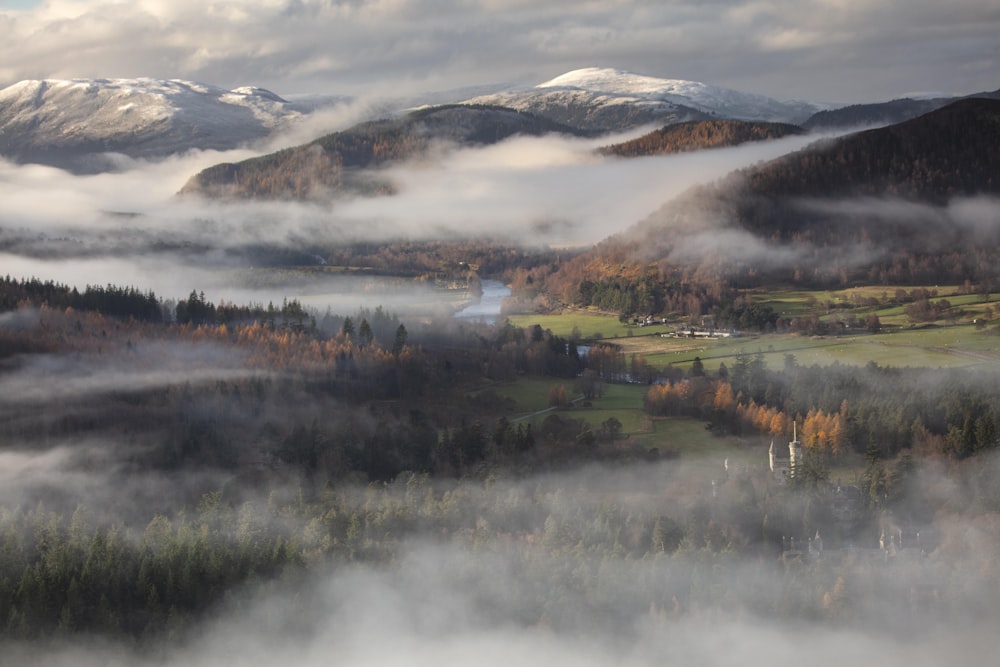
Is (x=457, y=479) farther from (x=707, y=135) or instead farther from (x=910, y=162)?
(x=707, y=135)

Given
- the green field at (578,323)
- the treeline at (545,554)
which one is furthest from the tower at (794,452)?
the green field at (578,323)

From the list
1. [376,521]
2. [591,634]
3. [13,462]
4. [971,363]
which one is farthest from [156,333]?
[971,363]

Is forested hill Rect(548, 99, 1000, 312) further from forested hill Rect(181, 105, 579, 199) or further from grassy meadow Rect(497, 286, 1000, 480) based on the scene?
forested hill Rect(181, 105, 579, 199)

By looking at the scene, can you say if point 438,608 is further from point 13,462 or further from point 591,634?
point 13,462

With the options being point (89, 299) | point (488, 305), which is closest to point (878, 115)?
point (488, 305)

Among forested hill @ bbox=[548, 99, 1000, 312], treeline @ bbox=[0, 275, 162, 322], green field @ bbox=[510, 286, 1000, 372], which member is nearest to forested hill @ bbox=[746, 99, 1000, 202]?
forested hill @ bbox=[548, 99, 1000, 312]
